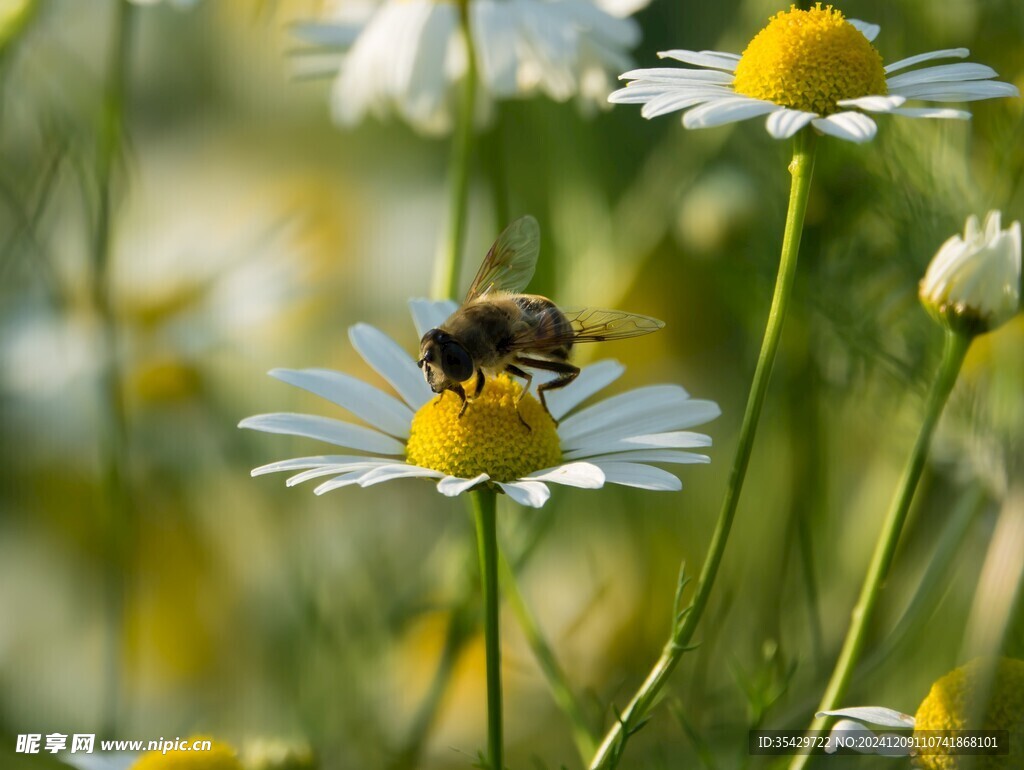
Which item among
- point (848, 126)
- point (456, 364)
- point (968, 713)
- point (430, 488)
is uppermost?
point (848, 126)

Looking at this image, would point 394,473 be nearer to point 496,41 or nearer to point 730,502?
point 730,502

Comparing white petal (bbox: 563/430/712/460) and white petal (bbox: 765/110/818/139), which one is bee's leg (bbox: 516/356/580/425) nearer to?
white petal (bbox: 563/430/712/460)

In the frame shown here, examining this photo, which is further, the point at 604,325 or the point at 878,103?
the point at 604,325

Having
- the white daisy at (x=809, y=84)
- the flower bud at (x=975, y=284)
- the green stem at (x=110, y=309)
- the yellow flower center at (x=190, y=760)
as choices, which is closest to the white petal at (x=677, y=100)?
the white daisy at (x=809, y=84)

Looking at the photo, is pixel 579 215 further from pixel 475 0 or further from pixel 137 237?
pixel 137 237

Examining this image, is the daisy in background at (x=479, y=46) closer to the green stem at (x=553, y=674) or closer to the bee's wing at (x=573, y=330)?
the bee's wing at (x=573, y=330)

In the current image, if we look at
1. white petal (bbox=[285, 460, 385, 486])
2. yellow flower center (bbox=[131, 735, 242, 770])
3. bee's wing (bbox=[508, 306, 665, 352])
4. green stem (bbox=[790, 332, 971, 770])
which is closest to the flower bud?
green stem (bbox=[790, 332, 971, 770])

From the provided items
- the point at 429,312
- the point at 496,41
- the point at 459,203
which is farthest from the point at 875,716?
the point at 496,41
